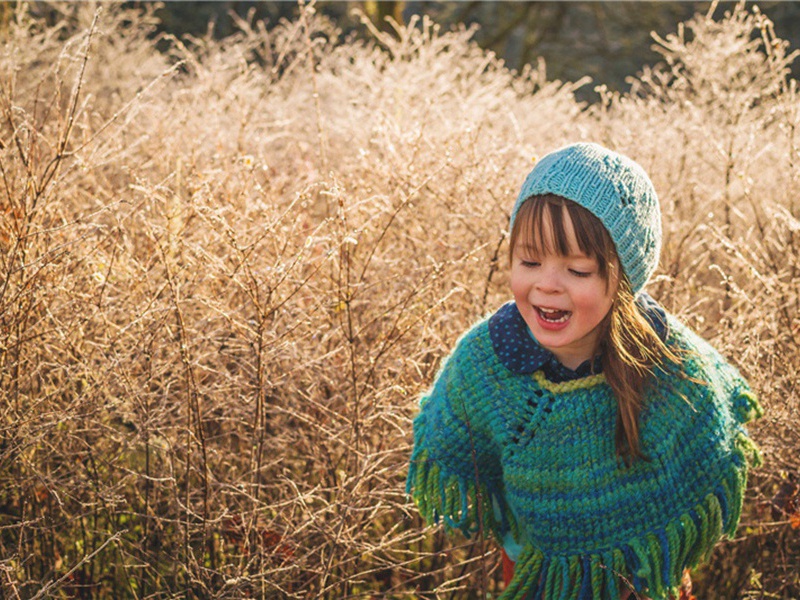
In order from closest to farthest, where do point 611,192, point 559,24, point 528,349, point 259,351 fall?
point 611,192 < point 528,349 < point 259,351 < point 559,24

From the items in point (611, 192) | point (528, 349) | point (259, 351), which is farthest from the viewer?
point (259, 351)

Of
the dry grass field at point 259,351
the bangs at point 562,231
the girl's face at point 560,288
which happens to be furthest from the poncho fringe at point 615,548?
the bangs at point 562,231

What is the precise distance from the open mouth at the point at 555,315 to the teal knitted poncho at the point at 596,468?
13cm

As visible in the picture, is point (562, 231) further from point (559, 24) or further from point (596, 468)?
point (559, 24)

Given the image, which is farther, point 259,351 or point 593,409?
point 259,351

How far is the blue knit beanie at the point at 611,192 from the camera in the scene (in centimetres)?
169

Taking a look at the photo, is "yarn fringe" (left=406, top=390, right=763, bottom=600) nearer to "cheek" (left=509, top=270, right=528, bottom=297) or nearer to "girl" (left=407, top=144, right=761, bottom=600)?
"girl" (left=407, top=144, right=761, bottom=600)

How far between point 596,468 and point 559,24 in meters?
11.5

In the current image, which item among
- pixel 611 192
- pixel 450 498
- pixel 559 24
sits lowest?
pixel 450 498

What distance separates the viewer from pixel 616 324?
1.78 meters

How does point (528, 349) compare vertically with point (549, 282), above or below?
below

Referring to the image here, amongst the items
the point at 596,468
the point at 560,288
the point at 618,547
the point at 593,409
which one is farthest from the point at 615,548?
the point at 560,288

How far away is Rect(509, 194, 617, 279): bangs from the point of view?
1.70m

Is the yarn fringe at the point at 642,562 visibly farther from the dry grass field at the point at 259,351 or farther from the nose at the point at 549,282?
the nose at the point at 549,282
